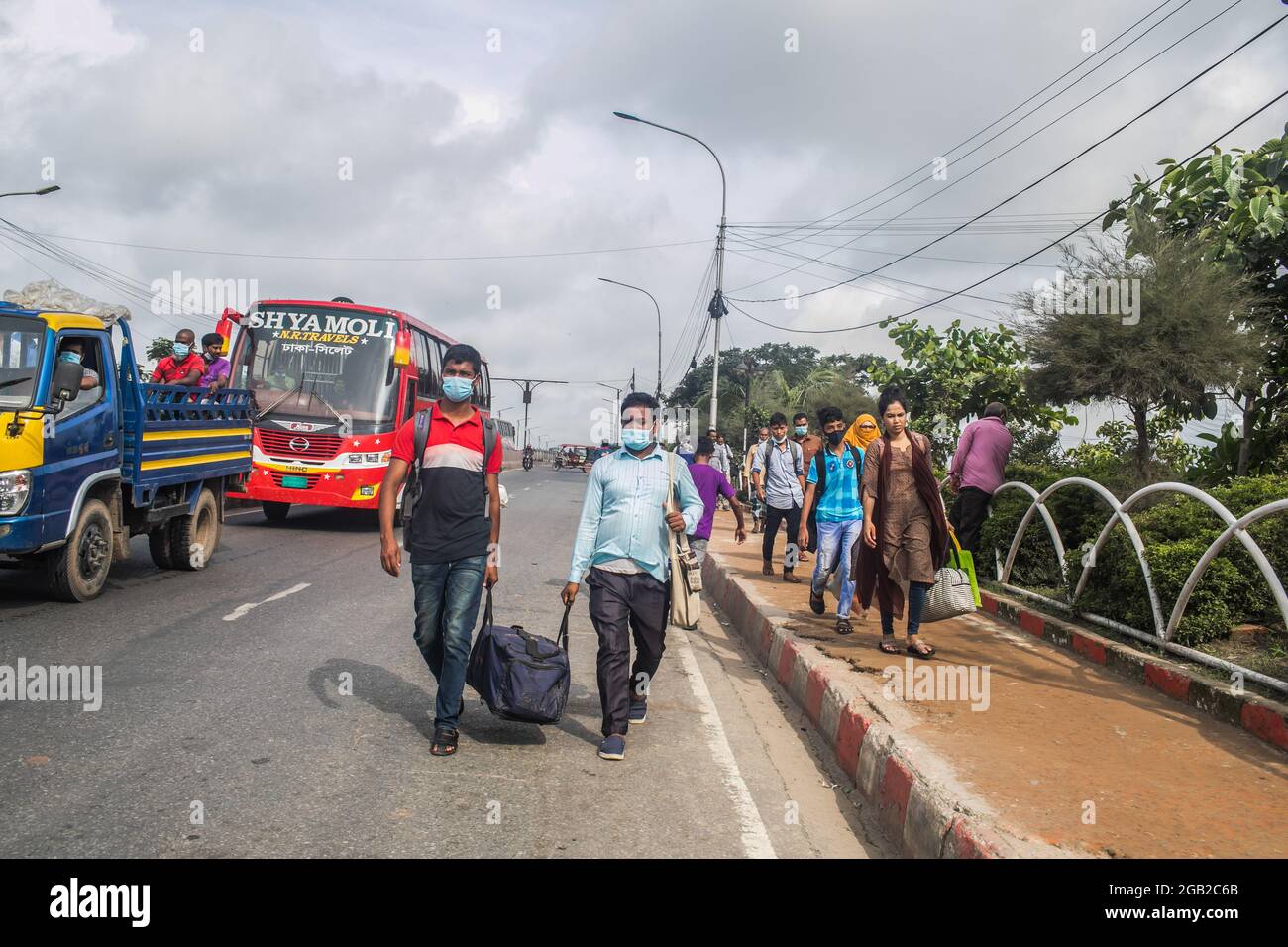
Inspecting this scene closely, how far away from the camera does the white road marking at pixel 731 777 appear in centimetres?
439

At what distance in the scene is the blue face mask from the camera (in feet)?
17.6

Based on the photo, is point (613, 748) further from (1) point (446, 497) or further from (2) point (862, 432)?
(2) point (862, 432)

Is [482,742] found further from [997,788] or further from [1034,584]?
[1034,584]

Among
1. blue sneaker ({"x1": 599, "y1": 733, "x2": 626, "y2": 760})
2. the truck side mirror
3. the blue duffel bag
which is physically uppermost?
the truck side mirror

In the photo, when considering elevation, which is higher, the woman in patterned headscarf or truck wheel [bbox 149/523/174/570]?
the woman in patterned headscarf

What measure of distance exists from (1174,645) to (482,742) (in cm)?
449

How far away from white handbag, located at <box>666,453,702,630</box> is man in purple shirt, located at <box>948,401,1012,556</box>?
20.1 feet

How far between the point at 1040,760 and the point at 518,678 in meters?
2.54

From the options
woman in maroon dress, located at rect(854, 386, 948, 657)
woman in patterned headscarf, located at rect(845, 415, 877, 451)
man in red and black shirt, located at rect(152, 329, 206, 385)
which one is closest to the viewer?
woman in maroon dress, located at rect(854, 386, 948, 657)

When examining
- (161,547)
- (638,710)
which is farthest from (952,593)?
(161,547)

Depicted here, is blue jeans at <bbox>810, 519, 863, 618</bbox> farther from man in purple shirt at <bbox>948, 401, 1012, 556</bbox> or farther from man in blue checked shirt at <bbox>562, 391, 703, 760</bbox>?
man in blue checked shirt at <bbox>562, 391, 703, 760</bbox>

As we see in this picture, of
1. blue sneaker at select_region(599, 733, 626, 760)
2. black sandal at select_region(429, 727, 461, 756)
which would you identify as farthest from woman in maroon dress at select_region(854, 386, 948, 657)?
black sandal at select_region(429, 727, 461, 756)

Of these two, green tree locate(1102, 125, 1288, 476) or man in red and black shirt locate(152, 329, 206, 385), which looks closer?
green tree locate(1102, 125, 1288, 476)

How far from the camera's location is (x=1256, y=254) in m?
11.2
